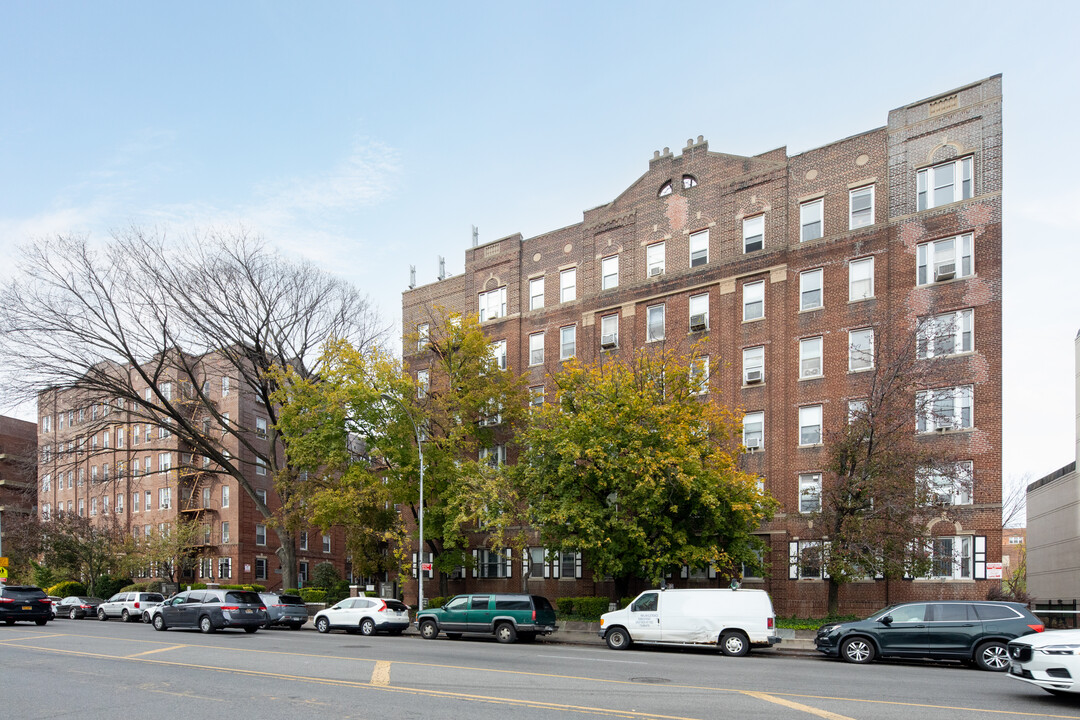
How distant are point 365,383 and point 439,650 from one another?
53.6 ft

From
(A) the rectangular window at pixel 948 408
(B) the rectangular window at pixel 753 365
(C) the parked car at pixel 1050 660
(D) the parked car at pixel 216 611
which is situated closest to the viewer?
(C) the parked car at pixel 1050 660

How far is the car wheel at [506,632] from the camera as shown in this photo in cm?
2705

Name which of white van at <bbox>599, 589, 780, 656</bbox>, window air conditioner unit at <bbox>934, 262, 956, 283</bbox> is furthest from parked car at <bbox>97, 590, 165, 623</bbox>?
window air conditioner unit at <bbox>934, 262, 956, 283</bbox>

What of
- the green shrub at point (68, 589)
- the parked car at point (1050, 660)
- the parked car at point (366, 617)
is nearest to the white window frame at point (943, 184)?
the parked car at point (1050, 660)

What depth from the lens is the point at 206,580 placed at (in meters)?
61.7

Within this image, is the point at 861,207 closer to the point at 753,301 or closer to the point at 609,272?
the point at 753,301

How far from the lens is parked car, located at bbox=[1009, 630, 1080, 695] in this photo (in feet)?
41.4

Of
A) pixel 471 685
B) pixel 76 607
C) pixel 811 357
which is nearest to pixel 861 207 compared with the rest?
pixel 811 357

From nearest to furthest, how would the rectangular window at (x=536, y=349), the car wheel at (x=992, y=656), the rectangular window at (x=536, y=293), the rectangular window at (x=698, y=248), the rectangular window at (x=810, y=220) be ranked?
the car wheel at (x=992, y=656), the rectangular window at (x=810, y=220), the rectangular window at (x=698, y=248), the rectangular window at (x=536, y=349), the rectangular window at (x=536, y=293)

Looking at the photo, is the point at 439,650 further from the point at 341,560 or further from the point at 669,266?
the point at 341,560

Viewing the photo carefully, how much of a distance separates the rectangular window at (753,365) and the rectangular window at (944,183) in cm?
835

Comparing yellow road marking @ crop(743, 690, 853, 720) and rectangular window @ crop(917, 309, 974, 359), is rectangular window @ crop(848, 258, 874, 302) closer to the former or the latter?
rectangular window @ crop(917, 309, 974, 359)

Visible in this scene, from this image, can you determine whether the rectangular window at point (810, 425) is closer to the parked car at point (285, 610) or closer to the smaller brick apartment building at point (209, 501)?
the parked car at point (285, 610)

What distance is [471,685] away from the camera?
14.5 meters
